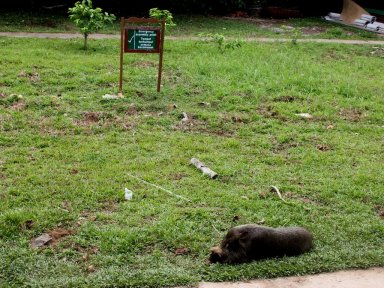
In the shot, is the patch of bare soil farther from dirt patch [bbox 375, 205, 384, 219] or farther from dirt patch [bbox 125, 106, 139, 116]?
dirt patch [bbox 375, 205, 384, 219]

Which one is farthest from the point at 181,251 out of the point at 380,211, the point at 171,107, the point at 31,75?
the point at 31,75

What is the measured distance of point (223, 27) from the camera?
51.8 feet

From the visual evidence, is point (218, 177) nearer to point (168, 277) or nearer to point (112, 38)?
point (168, 277)

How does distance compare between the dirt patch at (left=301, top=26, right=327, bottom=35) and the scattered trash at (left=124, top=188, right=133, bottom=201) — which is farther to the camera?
the dirt patch at (left=301, top=26, right=327, bottom=35)

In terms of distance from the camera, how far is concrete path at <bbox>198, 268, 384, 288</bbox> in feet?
13.2

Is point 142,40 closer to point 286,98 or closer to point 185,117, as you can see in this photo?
point 185,117

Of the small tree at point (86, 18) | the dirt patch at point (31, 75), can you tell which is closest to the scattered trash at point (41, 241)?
the dirt patch at point (31, 75)

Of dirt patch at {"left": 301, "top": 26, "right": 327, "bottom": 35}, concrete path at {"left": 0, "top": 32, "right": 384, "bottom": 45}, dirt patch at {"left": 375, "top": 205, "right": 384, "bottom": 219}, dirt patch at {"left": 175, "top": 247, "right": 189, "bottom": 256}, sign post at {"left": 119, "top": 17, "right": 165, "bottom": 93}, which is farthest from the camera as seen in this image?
dirt patch at {"left": 301, "top": 26, "right": 327, "bottom": 35}

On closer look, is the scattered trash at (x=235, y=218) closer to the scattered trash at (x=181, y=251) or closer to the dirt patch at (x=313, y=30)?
the scattered trash at (x=181, y=251)

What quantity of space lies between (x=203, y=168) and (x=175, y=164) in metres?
0.33

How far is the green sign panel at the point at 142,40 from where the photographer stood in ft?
26.7

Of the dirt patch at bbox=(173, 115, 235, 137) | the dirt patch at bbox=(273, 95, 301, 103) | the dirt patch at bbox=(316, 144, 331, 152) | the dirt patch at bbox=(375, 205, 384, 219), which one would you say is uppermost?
the dirt patch at bbox=(273, 95, 301, 103)

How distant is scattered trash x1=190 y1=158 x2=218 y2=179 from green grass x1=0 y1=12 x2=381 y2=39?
8.28 meters

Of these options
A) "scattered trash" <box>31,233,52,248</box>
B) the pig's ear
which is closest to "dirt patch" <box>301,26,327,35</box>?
the pig's ear
